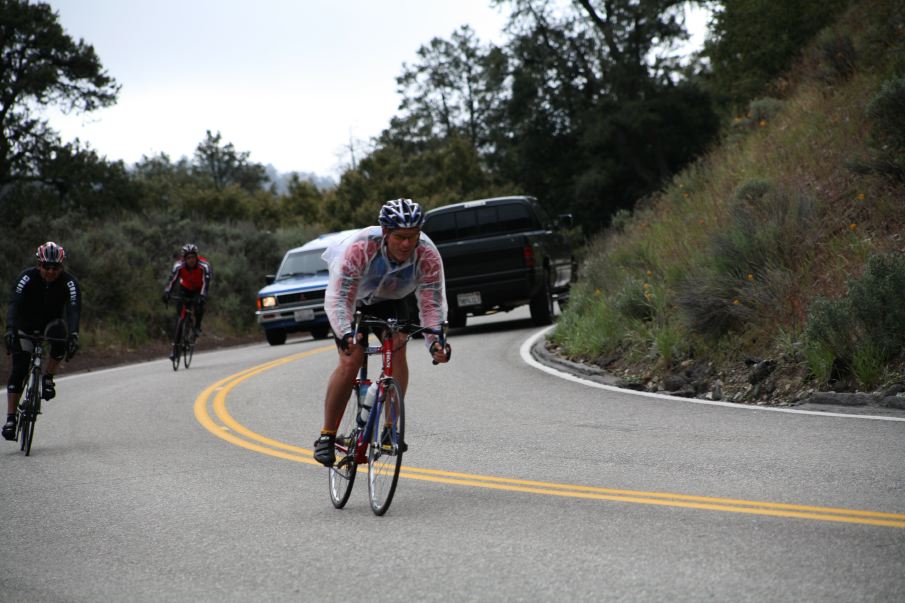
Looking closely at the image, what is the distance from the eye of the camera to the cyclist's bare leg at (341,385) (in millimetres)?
7059

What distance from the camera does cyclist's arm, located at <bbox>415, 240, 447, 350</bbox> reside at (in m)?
7.12

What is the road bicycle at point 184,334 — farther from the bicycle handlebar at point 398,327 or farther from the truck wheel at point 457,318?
the bicycle handlebar at point 398,327

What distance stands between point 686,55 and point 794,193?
42504mm

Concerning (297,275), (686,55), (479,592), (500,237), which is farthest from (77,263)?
(686,55)

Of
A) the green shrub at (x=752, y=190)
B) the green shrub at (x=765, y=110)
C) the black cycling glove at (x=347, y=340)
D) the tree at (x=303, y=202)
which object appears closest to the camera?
the black cycling glove at (x=347, y=340)

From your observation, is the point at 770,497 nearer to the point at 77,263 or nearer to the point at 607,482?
the point at 607,482

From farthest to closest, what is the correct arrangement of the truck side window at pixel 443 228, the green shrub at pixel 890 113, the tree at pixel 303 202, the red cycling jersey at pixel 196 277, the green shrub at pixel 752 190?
the tree at pixel 303 202 → the truck side window at pixel 443 228 → the red cycling jersey at pixel 196 277 → the green shrub at pixel 752 190 → the green shrub at pixel 890 113

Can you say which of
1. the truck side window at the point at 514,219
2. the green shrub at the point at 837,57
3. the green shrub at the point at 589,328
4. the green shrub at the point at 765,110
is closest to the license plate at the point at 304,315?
the truck side window at the point at 514,219

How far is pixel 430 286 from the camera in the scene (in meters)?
7.20

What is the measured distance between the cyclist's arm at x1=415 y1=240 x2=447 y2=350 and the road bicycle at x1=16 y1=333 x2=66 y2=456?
497 cm

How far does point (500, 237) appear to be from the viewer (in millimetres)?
19547

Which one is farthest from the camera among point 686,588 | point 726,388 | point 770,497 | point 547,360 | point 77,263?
point 77,263

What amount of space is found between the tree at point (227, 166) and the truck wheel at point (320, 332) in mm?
81890

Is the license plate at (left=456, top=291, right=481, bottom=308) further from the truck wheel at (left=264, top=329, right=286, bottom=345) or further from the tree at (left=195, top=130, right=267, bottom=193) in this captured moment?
the tree at (left=195, top=130, right=267, bottom=193)
